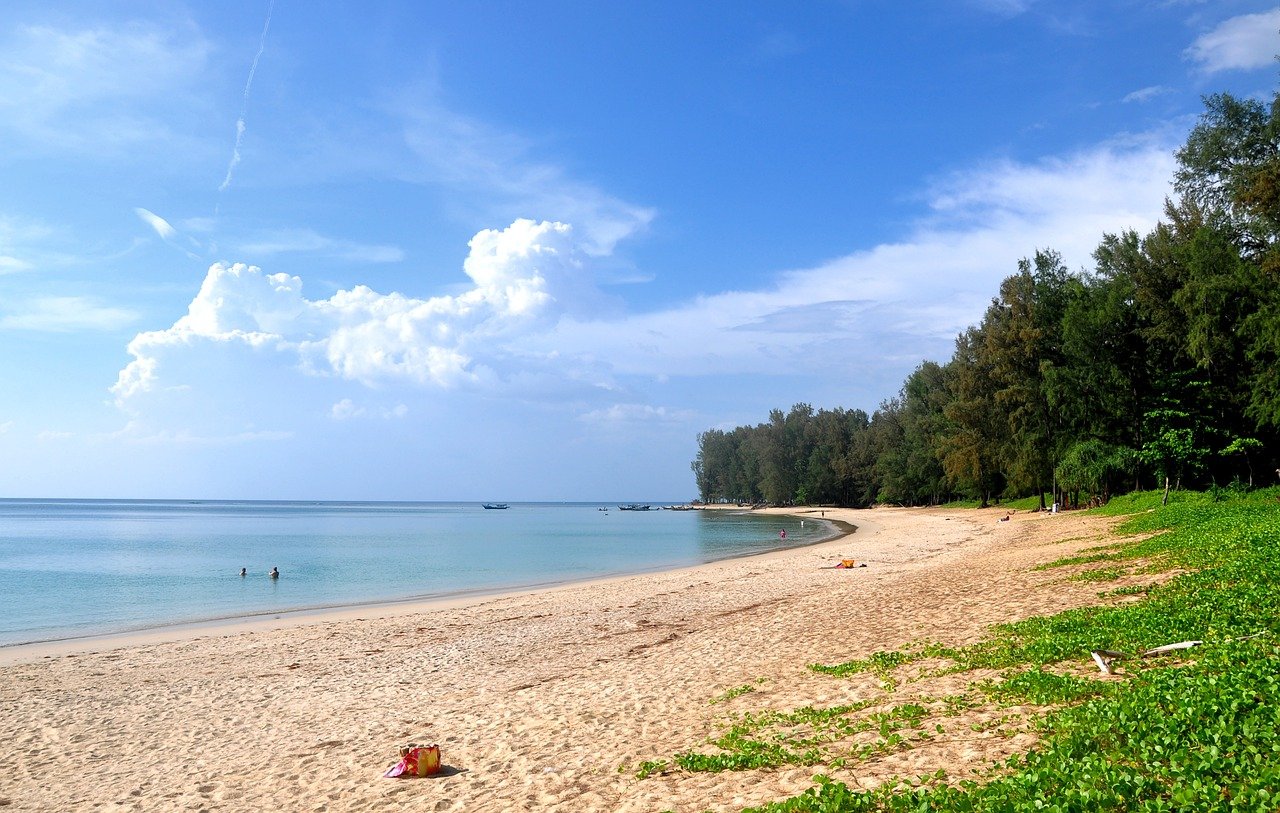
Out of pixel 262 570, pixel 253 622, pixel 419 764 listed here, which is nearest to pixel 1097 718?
pixel 419 764

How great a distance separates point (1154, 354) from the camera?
4600cm

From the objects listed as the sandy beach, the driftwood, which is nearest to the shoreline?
the sandy beach

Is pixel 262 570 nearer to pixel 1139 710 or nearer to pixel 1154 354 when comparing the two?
pixel 1139 710

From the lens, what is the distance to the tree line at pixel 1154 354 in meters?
35.4

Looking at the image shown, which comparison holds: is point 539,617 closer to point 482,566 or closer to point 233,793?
point 233,793

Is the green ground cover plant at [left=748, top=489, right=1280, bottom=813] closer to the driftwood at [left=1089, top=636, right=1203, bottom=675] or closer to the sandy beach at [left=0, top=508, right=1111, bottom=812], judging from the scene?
the driftwood at [left=1089, top=636, right=1203, bottom=675]

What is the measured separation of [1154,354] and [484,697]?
47.4 metres

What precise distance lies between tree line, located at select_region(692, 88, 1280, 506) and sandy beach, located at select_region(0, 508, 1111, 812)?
20.9 meters

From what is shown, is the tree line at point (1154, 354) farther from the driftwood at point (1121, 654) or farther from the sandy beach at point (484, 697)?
the driftwood at point (1121, 654)

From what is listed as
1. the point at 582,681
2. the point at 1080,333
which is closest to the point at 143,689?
the point at 582,681

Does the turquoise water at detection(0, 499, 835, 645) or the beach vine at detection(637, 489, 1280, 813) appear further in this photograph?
the turquoise water at detection(0, 499, 835, 645)

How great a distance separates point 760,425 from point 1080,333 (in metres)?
116

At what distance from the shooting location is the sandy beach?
873cm

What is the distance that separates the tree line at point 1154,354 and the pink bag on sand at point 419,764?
32.4 metres
